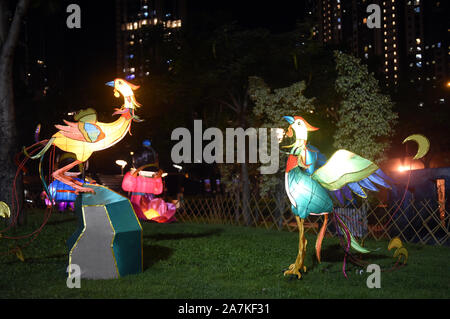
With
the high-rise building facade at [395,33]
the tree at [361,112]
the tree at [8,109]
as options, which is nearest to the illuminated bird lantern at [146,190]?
the tree at [8,109]

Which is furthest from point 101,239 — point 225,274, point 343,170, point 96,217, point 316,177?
point 343,170

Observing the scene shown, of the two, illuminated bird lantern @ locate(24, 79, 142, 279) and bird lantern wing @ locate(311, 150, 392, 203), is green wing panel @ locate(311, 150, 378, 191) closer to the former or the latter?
bird lantern wing @ locate(311, 150, 392, 203)

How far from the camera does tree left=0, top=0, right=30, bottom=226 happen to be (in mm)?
10125

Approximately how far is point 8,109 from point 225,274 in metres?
7.11

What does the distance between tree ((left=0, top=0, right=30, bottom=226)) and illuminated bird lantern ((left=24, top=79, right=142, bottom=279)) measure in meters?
5.21

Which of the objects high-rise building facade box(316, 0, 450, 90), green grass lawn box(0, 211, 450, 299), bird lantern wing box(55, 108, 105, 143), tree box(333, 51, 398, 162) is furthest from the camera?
high-rise building facade box(316, 0, 450, 90)

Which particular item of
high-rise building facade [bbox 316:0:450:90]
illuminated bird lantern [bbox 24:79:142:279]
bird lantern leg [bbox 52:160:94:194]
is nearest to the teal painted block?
illuminated bird lantern [bbox 24:79:142:279]

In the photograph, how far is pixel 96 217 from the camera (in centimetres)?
550

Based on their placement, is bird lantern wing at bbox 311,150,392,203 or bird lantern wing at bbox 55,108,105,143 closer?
bird lantern wing at bbox 311,150,392,203

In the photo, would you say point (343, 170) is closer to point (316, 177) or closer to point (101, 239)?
point (316, 177)

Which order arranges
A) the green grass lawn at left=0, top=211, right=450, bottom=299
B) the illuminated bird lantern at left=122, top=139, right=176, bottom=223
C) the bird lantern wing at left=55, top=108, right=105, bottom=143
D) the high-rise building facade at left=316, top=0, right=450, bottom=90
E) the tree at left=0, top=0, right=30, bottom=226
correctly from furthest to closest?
the high-rise building facade at left=316, top=0, right=450, bottom=90, the illuminated bird lantern at left=122, top=139, right=176, bottom=223, the tree at left=0, top=0, right=30, bottom=226, the bird lantern wing at left=55, top=108, right=105, bottom=143, the green grass lawn at left=0, top=211, right=450, bottom=299

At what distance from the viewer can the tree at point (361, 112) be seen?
39.4ft

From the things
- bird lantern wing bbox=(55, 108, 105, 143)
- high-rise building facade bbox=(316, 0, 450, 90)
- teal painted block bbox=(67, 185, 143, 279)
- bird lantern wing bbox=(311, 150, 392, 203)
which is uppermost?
high-rise building facade bbox=(316, 0, 450, 90)

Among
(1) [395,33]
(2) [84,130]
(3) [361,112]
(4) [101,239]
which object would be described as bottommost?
(4) [101,239]
